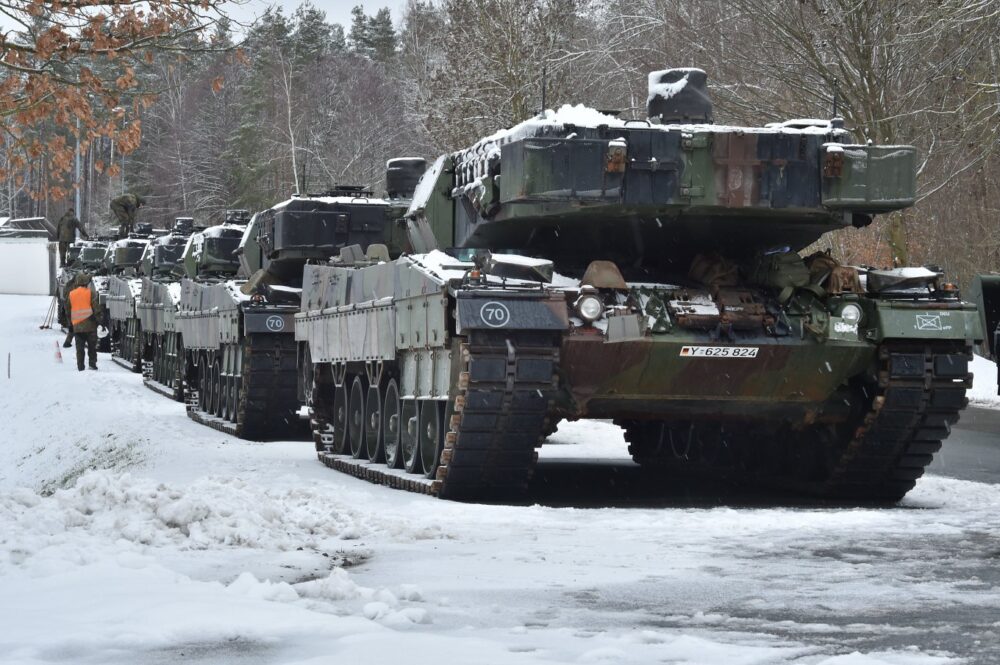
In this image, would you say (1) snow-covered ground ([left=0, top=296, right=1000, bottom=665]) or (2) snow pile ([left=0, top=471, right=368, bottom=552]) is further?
(2) snow pile ([left=0, top=471, right=368, bottom=552])

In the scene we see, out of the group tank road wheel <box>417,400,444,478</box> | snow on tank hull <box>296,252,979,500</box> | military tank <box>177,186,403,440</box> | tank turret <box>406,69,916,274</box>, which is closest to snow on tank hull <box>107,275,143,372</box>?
military tank <box>177,186,403,440</box>

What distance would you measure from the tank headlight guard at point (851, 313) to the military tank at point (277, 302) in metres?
8.10

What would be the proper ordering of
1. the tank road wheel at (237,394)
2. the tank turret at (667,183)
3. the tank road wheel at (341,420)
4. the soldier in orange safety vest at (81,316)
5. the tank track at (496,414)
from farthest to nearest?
the soldier in orange safety vest at (81,316)
the tank road wheel at (237,394)
the tank road wheel at (341,420)
the tank turret at (667,183)
the tank track at (496,414)

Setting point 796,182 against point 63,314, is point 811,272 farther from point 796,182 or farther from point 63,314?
point 63,314

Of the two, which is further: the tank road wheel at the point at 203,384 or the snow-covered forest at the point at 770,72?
the snow-covered forest at the point at 770,72

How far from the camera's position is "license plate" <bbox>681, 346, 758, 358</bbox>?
38.9 ft

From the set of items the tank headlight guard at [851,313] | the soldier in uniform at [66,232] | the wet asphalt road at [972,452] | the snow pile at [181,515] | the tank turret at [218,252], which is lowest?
the wet asphalt road at [972,452]

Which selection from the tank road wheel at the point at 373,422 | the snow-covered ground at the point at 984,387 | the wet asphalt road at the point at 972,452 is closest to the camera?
the tank road wheel at the point at 373,422

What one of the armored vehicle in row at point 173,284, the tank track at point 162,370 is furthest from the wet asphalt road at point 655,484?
the tank track at point 162,370

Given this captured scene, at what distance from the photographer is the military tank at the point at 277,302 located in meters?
19.5

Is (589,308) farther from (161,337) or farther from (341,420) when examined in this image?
(161,337)

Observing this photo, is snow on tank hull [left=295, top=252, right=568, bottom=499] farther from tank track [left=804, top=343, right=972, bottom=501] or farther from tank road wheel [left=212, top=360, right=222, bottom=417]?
tank road wheel [left=212, top=360, right=222, bottom=417]

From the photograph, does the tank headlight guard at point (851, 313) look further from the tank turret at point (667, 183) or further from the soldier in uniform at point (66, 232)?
the soldier in uniform at point (66, 232)

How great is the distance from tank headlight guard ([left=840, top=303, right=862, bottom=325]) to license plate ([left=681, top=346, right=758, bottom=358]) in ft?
2.54
